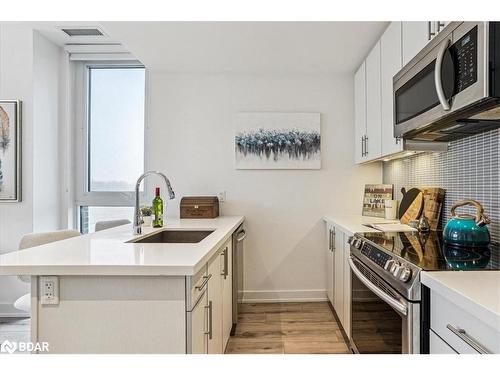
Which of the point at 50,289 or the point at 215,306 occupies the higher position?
the point at 50,289

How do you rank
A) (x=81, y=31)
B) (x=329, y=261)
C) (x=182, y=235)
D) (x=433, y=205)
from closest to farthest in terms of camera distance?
(x=433, y=205) < (x=182, y=235) < (x=329, y=261) < (x=81, y=31)

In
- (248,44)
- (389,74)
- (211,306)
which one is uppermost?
(248,44)

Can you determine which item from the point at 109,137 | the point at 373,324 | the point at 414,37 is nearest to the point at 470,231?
the point at 373,324

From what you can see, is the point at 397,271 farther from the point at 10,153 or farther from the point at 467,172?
the point at 10,153

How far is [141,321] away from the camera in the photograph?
1.22 m

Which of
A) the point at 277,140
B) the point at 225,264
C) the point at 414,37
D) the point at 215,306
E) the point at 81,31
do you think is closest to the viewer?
the point at 215,306

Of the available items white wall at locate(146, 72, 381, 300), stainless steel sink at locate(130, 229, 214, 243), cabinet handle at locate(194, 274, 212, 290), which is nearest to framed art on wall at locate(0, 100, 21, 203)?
white wall at locate(146, 72, 381, 300)

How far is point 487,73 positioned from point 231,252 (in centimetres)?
183

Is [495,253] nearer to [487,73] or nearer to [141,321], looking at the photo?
[487,73]

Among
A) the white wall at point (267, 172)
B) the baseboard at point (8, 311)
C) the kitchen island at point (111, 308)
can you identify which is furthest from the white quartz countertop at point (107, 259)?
the baseboard at point (8, 311)

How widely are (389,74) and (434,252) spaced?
1329 mm

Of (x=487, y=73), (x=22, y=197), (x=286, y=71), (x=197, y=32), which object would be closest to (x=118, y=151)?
(x=22, y=197)

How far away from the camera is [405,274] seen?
4.04ft

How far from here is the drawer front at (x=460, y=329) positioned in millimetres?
823
